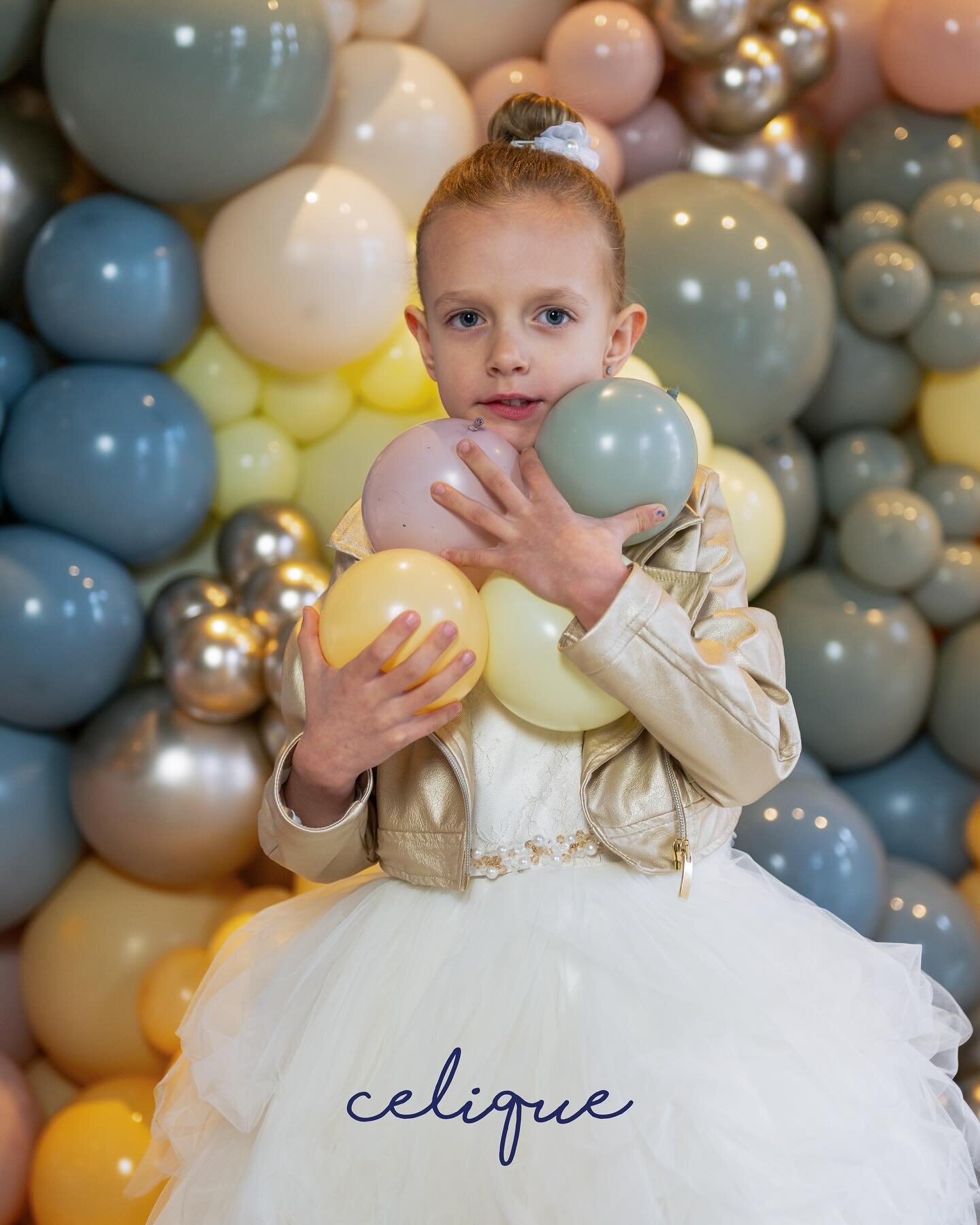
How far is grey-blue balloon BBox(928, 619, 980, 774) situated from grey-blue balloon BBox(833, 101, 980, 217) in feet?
3.53

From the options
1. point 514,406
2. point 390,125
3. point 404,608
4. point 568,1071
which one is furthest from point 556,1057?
point 390,125

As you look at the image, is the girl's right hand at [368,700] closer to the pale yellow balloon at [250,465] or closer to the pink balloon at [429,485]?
the pink balloon at [429,485]

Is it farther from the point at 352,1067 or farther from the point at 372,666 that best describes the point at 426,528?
the point at 352,1067

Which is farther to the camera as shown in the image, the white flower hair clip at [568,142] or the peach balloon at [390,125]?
the peach balloon at [390,125]

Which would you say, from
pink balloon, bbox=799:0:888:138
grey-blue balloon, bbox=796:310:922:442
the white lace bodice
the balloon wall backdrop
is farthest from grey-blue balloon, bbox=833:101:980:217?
the white lace bodice

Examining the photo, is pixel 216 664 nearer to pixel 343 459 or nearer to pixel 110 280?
pixel 343 459

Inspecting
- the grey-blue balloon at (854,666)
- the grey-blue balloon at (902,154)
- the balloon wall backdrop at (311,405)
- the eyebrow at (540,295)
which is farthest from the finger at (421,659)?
the grey-blue balloon at (902,154)

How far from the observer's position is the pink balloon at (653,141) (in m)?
2.92

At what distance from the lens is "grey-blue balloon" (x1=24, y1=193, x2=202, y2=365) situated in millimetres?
2369

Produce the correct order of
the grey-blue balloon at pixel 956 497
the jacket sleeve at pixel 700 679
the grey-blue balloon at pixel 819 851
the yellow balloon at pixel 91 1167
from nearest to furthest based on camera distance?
the jacket sleeve at pixel 700 679 → the yellow balloon at pixel 91 1167 → the grey-blue balloon at pixel 819 851 → the grey-blue balloon at pixel 956 497

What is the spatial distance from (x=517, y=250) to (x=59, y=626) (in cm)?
128

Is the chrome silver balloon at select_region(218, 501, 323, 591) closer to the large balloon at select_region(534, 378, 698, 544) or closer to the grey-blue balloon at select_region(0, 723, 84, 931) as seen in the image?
the grey-blue balloon at select_region(0, 723, 84, 931)

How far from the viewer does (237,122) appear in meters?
2.37

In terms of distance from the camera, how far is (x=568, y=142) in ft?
5.41
